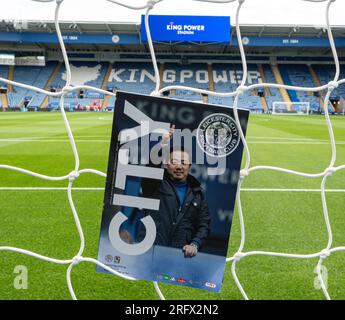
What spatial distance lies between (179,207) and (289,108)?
20.8 metres

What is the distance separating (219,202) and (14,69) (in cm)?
2498

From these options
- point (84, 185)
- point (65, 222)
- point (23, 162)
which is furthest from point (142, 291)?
point (23, 162)

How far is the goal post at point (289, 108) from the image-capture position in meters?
20.0

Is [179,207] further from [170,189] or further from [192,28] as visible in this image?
[192,28]

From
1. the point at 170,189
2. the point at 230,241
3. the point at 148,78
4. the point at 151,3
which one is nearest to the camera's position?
the point at 170,189

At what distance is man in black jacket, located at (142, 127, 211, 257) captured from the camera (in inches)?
38.9

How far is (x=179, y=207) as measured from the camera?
101 cm

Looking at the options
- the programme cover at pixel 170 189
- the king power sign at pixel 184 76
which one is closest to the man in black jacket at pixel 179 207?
the programme cover at pixel 170 189

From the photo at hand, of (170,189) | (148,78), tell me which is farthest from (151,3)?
(148,78)

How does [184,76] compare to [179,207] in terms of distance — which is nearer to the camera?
[179,207]

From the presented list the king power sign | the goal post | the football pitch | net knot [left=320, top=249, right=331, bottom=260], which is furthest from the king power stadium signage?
net knot [left=320, top=249, right=331, bottom=260]

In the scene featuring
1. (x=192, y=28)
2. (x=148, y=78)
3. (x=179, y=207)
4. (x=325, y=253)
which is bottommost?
(x=325, y=253)

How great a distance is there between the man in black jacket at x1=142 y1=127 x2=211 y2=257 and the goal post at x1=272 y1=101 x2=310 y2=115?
20071 mm

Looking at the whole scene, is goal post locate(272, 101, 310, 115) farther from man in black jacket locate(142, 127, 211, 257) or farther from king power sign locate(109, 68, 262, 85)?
man in black jacket locate(142, 127, 211, 257)
